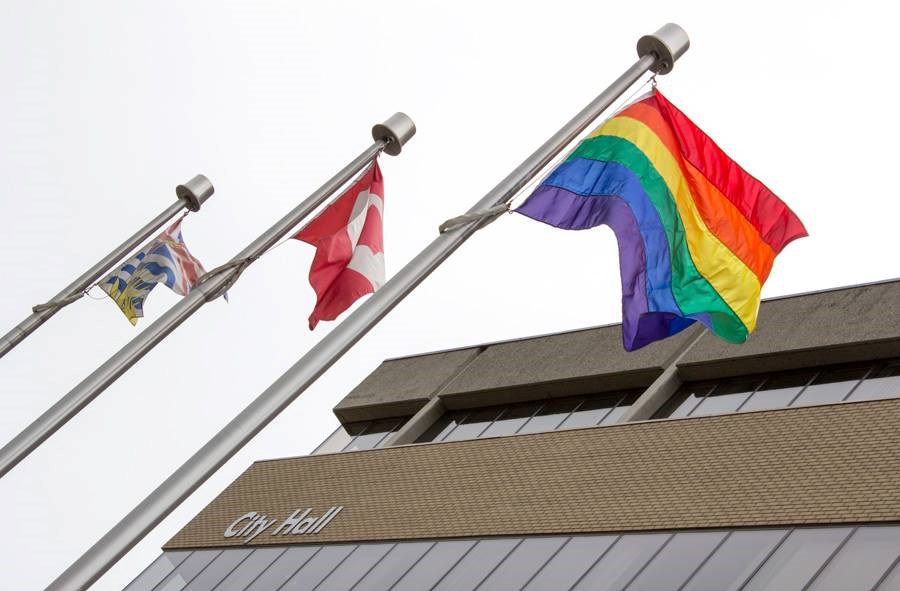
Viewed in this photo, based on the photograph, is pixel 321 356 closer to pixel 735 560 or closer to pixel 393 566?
pixel 735 560

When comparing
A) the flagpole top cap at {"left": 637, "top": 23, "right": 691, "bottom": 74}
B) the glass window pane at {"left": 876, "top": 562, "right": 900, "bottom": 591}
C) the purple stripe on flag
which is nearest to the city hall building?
the glass window pane at {"left": 876, "top": 562, "right": 900, "bottom": 591}

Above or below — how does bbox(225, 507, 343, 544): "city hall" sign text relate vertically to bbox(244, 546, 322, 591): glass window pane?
above

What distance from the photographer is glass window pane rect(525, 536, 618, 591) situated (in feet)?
66.5

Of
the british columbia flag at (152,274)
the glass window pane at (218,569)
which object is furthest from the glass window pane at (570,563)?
the glass window pane at (218,569)

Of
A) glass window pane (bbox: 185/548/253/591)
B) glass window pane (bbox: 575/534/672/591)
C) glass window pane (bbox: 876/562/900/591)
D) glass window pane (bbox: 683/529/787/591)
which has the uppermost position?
glass window pane (bbox: 185/548/253/591)

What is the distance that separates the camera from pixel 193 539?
93.3 feet

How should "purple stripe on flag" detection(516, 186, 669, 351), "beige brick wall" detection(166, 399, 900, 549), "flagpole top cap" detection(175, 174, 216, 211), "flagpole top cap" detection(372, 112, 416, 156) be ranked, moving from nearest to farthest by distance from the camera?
1. "purple stripe on flag" detection(516, 186, 669, 351)
2. "flagpole top cap" detection(372, 112, 416, 156)
3. "flagpole top cap" detection(175, 174, 216, 211)
4. "beige brick wall" detection(166, 399, 900, 549)

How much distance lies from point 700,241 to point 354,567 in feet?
42.8

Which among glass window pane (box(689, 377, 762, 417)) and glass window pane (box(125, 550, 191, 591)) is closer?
glass window pane (box(689, 377, 762, 417))

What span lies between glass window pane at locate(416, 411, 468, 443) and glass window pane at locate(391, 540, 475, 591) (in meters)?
7.01

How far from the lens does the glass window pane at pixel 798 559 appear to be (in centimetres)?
1727

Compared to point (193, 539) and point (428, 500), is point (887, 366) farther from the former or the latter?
point (193, 539)

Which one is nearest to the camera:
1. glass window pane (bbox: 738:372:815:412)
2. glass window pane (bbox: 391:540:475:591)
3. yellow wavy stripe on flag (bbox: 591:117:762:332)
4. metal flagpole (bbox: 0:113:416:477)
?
metal flagpole (bbox: 0:113:416:477)

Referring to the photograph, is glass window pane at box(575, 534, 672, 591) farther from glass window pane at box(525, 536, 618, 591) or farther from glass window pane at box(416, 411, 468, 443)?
glass window pane at box(416, 411, 468, 443)
